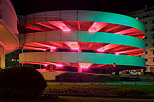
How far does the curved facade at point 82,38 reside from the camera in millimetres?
32469

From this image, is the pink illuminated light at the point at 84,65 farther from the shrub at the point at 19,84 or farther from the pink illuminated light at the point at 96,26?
the shrub at the point at 19,84

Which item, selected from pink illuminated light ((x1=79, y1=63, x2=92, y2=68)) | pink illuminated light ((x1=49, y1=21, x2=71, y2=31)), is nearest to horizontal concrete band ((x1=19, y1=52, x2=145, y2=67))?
pink illuminated light ((x1=79, y1=63, x2=92, y2=68))

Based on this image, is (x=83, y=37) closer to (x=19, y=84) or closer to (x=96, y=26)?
(x=96, y=26)

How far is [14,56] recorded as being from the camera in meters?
90.2

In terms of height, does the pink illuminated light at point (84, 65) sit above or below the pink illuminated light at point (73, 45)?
below

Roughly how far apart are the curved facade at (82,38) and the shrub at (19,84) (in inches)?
811

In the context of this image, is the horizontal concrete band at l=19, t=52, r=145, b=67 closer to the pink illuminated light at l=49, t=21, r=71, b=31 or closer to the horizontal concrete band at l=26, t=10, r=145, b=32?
the pink illuminated light at l=49, t=21, r=71, b=31

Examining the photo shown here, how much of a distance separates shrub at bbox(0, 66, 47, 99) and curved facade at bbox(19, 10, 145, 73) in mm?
20588

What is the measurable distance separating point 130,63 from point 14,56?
67086mm

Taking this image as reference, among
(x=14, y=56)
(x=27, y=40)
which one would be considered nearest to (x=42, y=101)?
(x=27, y=40)

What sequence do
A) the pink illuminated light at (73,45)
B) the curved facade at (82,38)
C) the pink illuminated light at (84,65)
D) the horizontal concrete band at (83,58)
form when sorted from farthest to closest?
the pink illuminated light at (73,45) → the pink illuminated light at (84,65) → the horizontal concrete band at (83,58) → the curved facade at (82,38)

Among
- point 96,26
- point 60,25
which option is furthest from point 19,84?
point 96,26

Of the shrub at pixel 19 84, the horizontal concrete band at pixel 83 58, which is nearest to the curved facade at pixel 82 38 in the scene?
the horizontal concrete band at pixel 83 58

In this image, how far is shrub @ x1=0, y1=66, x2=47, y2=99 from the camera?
11.9 m
